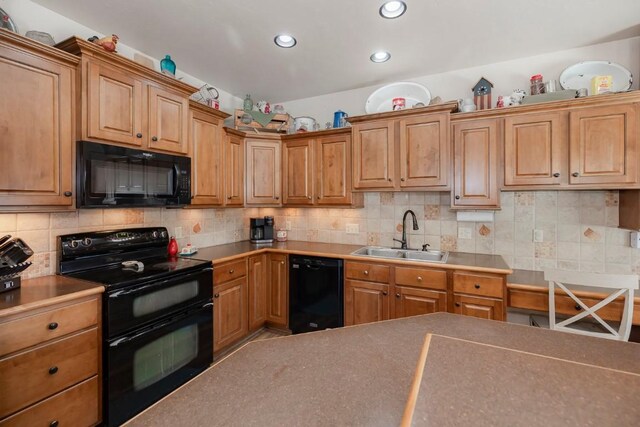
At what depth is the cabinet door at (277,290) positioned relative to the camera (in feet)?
9.71

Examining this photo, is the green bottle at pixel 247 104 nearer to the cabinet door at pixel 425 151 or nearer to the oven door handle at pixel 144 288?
the cabinet door at pixel 425 151

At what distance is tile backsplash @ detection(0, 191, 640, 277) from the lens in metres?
1.95

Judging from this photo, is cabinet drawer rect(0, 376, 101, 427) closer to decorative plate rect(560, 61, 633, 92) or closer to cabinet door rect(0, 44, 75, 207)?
cabinet door rect(0, 44, 75, 207)

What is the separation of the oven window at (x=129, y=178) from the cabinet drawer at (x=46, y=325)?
26.5 inches

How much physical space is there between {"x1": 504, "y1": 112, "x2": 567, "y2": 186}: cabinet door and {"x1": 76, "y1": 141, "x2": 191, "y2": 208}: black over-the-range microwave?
2589 mm

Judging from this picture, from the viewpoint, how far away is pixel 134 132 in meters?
2.01

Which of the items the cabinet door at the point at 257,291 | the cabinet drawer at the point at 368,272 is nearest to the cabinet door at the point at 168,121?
the cabinet door at the point at 257,291

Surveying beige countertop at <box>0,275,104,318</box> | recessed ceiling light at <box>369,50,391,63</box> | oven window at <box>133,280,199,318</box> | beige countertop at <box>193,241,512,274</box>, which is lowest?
oven window at <box>133,280,199,318</box>

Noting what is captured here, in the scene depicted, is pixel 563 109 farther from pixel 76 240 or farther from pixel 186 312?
pixel 76 240

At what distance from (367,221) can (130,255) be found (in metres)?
2.21

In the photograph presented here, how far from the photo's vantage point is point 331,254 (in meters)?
2.73

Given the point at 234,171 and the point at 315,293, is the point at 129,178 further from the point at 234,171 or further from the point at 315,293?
the point at 315,293

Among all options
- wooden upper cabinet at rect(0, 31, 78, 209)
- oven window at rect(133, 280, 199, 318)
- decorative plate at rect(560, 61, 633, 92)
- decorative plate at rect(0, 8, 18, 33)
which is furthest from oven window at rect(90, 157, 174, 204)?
decorative plate at rect(560, 61, 633, 92)

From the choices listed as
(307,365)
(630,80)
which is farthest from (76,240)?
(630,80)
